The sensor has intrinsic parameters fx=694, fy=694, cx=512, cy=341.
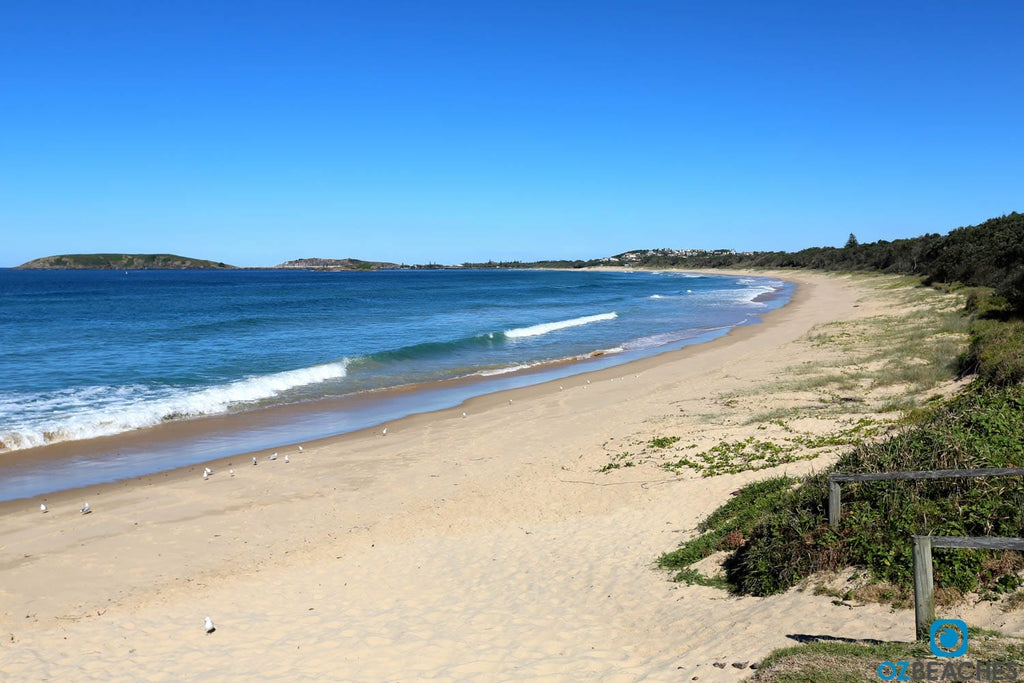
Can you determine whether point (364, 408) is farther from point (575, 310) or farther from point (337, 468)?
point (575, 310)

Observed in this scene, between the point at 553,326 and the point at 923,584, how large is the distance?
128ft

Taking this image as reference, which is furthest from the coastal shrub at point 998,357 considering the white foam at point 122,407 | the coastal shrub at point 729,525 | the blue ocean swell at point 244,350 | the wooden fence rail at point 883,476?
the white foam at point 122,407

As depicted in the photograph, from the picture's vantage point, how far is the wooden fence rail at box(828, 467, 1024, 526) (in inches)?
241

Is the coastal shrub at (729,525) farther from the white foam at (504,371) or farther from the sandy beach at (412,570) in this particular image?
the white foam at (504,371)

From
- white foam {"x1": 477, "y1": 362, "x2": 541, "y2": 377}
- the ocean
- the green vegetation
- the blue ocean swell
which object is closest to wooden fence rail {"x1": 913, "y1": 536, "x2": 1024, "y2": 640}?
the green vegetation

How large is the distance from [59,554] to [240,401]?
1160 cm

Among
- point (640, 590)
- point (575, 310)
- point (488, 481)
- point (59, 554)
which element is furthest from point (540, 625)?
point (575, 310)

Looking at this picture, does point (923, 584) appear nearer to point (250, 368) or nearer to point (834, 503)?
point (834, 503)

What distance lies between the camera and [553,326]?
43.8 meters

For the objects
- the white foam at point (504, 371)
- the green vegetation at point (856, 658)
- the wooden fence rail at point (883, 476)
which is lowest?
the white foam at point (504, 371)

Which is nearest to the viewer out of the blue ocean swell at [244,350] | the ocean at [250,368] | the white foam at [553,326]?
the ocean at [250,368]

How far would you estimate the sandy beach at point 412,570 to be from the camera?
6.29 meters

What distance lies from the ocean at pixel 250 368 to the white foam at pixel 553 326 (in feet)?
0.41

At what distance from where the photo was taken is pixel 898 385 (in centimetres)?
1576
